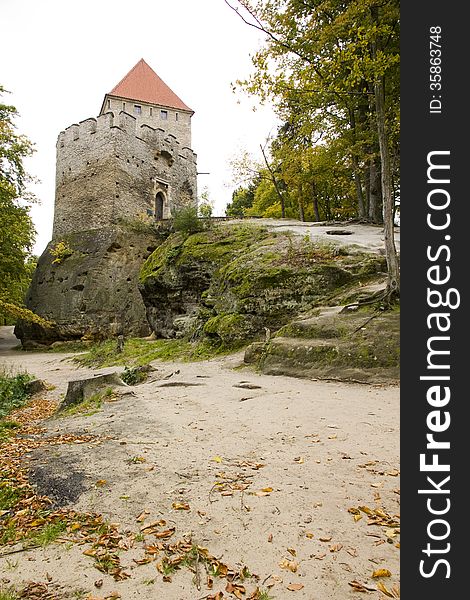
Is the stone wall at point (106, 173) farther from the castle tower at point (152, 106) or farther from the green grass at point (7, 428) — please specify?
the green grass at point (7, 428)

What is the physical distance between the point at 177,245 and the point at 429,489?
15.1 metres

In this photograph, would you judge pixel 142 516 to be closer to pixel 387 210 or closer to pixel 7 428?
pixel 7 428

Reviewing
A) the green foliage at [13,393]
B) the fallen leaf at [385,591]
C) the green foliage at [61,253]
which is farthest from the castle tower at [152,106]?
the fallen leaf at [385,591]

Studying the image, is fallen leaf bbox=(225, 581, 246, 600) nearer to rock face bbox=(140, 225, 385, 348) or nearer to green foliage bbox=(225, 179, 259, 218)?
rock face bbox=(140, 225, 385, 348)

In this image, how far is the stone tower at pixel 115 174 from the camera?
26.4 metres

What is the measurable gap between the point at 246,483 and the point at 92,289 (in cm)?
2240

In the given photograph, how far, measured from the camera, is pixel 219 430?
435 centimetres

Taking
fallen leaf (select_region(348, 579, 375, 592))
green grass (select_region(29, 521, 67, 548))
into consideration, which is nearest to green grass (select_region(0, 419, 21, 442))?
green grass (select_region(29, 521, 67, 548))

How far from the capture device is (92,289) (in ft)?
77.0

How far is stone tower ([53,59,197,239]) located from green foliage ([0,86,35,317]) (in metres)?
7.34

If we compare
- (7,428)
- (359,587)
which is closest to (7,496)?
(359,587)

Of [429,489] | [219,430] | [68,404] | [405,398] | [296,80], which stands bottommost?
[68,404]

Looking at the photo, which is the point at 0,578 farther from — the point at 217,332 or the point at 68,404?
the point at 217,332

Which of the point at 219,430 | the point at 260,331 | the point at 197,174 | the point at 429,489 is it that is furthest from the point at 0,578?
the point at 197,174
